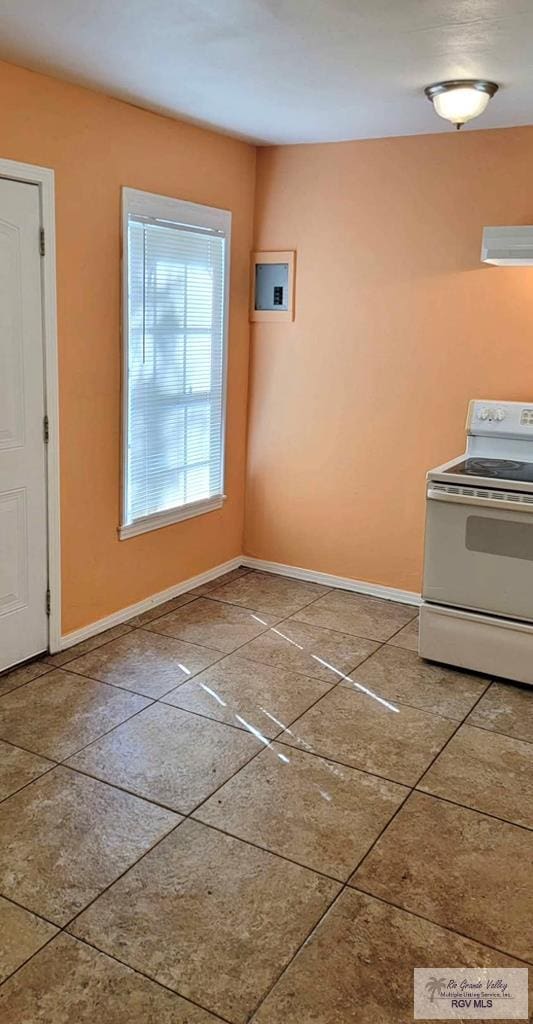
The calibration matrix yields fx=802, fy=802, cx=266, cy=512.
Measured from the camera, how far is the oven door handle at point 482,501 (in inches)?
129

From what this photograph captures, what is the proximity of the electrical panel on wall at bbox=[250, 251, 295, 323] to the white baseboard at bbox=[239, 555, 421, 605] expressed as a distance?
1468 millimetres

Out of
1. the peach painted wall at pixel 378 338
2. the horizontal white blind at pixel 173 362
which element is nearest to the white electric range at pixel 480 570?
the peach painted wall at pixel 378 338

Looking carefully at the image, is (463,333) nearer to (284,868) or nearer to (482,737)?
(482,737)

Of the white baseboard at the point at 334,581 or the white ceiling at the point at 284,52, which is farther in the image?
the white baseboard at the point at 334,581

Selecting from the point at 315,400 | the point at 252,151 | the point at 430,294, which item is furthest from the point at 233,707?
the point at 252,151

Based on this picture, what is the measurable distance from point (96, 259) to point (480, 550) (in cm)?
210

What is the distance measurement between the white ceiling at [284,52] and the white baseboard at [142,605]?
7.74ft

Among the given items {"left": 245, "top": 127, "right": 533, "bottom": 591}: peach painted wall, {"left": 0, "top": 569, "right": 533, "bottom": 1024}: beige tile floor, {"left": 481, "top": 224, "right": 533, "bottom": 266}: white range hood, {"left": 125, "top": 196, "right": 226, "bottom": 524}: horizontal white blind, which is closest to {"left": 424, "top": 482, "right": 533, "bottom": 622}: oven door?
{"left": 0, "top": 569, "right": 533, "bottom": 1024}: beige tile floor

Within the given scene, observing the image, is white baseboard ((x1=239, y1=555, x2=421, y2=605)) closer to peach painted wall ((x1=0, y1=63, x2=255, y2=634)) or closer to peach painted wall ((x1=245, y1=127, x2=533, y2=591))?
peach painted wall ((x1=245, y1=127, x2=533, y2=591))

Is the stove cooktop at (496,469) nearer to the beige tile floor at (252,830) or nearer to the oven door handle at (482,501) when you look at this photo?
the oven door handle at (482,501)

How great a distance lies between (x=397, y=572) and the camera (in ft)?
14.7

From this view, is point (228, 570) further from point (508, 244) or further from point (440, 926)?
point (440, 926)

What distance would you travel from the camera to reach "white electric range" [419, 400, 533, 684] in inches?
131

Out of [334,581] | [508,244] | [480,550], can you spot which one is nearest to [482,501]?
[480,550]
